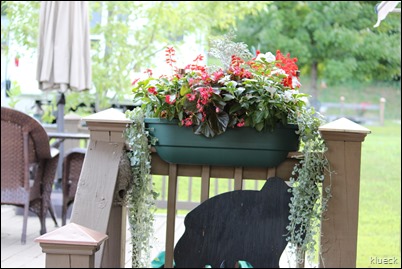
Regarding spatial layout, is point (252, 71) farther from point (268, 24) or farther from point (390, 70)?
point (268, 24)

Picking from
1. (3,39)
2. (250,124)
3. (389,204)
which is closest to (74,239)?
(250,124)

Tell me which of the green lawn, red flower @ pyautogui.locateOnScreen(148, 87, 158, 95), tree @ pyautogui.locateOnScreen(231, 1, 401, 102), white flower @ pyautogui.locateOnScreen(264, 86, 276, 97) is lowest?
the green lawn

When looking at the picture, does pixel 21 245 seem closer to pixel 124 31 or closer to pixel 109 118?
pixel 109 118

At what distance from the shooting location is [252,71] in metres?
2.36

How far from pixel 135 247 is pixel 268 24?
43.5ft

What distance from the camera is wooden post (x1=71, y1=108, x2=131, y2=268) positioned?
2.35 metres

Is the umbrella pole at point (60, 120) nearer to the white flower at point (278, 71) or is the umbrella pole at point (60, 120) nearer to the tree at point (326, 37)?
the white flower at point (278, 71)

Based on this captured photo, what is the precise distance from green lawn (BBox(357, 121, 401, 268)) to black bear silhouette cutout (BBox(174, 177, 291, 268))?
824mm

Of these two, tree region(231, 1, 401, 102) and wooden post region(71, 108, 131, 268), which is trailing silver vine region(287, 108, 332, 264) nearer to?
wooden post region(71, 108, 131, 268)

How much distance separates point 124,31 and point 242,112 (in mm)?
6198

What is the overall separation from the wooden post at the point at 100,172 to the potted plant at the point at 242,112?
94mm

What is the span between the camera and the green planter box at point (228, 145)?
2.32 metres

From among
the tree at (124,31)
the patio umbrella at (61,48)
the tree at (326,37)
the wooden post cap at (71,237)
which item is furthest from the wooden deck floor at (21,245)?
the tree at (326,37)

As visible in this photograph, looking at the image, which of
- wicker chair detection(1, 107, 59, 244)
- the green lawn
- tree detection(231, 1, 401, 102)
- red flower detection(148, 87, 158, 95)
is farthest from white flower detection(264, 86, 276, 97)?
tree detection(231, 1, 401, 102)
